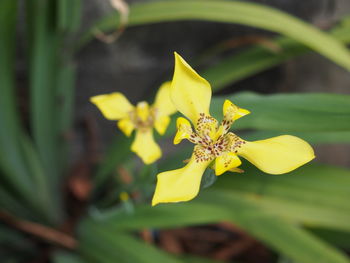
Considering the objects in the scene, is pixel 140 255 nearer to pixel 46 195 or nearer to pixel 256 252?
pixel 46 195

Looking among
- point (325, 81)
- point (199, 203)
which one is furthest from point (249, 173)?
point (325, 81)

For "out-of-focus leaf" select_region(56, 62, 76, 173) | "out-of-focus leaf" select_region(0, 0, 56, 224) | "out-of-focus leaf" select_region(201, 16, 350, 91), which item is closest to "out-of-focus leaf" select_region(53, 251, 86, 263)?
"out-of-focus leaf" select_region(0, 0, 56, 224)

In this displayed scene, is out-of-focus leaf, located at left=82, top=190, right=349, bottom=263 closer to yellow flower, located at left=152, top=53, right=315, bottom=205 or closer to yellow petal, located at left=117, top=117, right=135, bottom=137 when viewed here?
yellow petal, located at left=117, top=117, right=135, bottom=137

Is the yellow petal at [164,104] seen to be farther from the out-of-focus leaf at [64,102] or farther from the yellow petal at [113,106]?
the out-of-focus leaf at [64,102]

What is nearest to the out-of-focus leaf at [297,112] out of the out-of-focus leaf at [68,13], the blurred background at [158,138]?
the blurred background at [158,138]

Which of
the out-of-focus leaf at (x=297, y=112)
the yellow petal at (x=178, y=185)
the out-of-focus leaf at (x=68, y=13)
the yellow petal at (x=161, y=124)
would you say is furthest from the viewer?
the out-of-focus leaf at (x=68, y=13)
